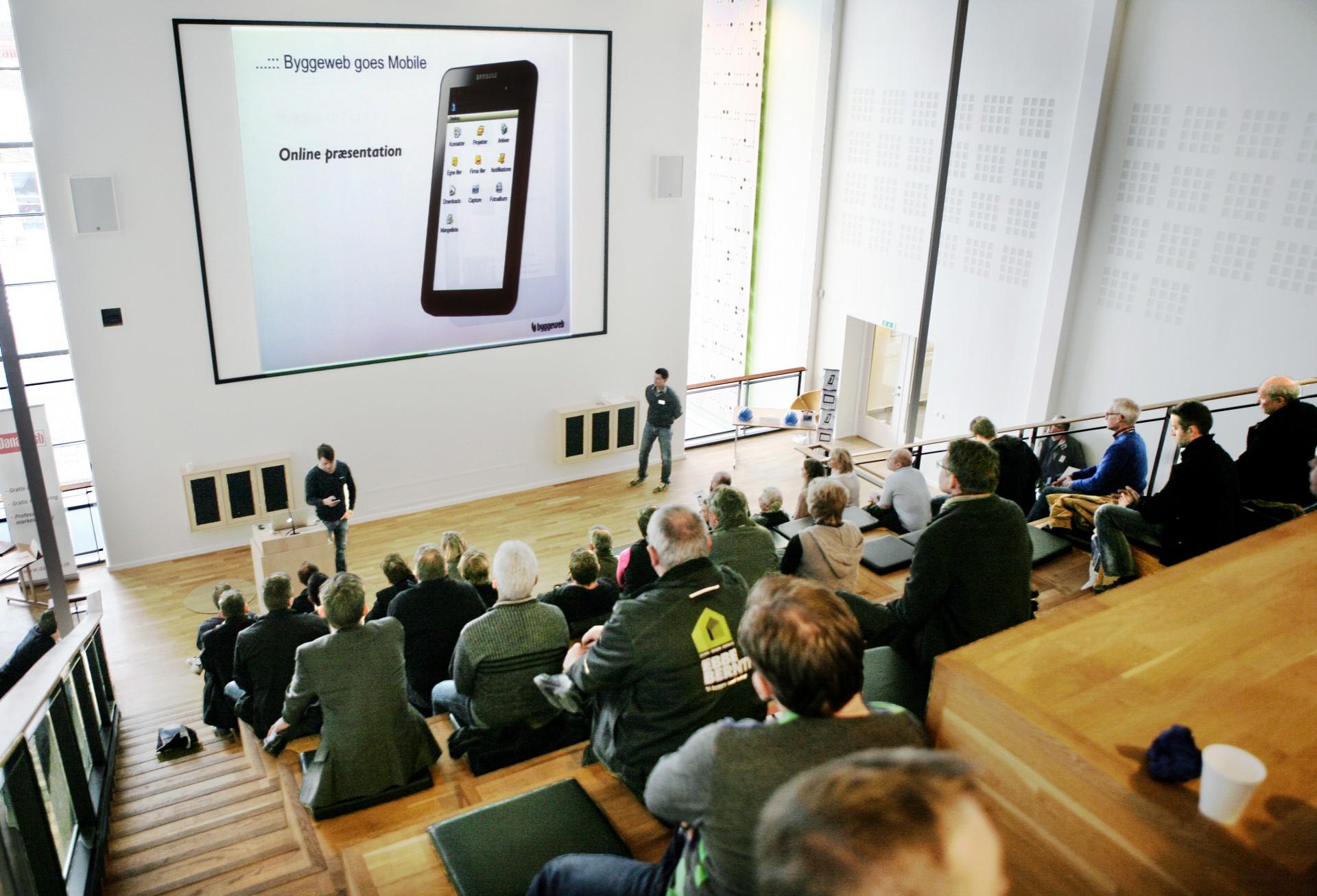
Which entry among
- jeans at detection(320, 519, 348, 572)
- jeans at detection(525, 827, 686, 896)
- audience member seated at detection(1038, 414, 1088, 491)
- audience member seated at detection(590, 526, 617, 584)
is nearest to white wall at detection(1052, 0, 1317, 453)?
audience member seated at detection(1038, 414, 1088, 491)

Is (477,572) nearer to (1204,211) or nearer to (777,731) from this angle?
(777,731)

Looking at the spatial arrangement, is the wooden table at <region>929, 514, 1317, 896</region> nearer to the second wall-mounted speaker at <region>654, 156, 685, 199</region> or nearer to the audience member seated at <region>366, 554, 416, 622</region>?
the audience member seated at <region>366, 554, 416, 622</region>

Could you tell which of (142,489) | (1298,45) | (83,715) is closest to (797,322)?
(1298,45)

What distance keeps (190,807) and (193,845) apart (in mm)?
425

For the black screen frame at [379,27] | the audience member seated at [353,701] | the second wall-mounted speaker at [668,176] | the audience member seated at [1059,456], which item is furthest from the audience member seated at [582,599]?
the second wall-mounted speaker at [668,176]

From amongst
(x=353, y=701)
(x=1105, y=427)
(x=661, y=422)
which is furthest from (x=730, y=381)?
(x=353, y=701)

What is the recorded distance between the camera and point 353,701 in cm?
376

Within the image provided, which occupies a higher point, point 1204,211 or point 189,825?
point 1204,211

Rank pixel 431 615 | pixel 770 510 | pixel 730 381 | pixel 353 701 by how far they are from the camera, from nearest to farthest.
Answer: pixel 353 701 → pixel 431 615 → pixel 770 510 → pixel 730 381

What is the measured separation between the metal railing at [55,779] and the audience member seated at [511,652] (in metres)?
1.48

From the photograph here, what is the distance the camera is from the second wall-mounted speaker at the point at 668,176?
977 cm

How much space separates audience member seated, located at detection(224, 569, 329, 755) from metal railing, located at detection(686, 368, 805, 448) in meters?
7.51

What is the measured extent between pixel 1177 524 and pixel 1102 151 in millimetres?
5632

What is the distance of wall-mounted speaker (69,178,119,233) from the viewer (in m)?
7.39
